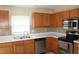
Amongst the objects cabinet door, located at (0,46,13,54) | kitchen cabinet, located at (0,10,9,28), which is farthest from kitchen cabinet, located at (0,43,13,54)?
kitchen cabinet, located at (0,10,9,28)

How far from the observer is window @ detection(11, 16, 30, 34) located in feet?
12.1

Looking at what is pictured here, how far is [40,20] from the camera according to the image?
3.77m

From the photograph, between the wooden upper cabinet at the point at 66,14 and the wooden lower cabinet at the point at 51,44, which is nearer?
the wooden upper cabinet at the point at 66,14

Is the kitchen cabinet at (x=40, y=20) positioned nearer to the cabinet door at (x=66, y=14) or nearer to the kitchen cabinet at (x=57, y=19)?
the kitchen cabinet at (x=57, y=19)

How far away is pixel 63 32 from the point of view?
12.5ft

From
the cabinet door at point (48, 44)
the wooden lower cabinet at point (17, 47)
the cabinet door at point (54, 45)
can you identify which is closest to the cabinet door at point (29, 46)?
the wooden lower cabinet at point (17, 47)

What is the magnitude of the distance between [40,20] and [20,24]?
2.58 feet

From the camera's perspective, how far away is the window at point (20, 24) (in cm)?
368

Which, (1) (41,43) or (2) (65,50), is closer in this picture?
(2) (65,50)

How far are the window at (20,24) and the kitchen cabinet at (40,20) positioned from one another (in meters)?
0.32

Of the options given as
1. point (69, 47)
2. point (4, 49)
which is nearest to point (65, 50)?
point (69, 47)
